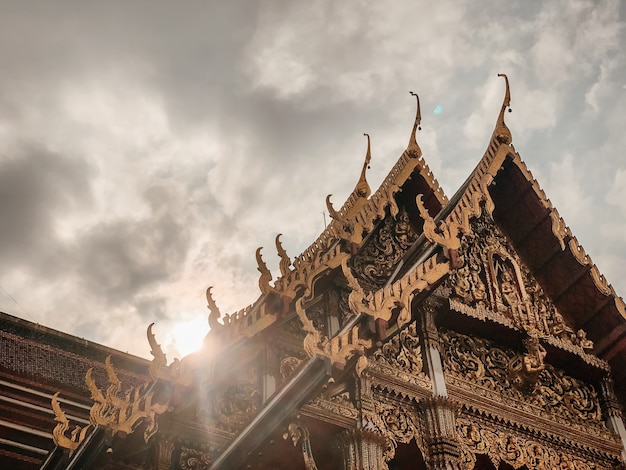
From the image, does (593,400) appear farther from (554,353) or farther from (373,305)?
(373,305)

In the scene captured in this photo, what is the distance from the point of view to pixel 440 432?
23.0 feet

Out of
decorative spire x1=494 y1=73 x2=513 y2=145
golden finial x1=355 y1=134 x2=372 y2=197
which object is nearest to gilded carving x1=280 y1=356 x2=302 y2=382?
golden finial x1=355 y1=134 x2=372 y2=197

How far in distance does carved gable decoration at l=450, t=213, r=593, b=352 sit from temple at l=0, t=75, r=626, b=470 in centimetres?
3

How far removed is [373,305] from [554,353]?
4183mm

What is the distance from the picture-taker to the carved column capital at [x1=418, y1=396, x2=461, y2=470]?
6855 millimetres

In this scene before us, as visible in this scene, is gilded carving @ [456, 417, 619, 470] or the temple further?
gilded carving @ [456, 417, 619, 470]

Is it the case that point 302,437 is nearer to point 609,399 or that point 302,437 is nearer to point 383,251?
point 383,251

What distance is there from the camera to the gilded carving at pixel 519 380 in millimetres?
8039

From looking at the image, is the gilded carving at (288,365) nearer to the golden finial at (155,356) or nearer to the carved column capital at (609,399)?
the golden finial at (155,356)

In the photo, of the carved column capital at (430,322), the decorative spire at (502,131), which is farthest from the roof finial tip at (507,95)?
the carved column capital at (430,322)

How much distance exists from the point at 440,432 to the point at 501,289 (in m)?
2.74

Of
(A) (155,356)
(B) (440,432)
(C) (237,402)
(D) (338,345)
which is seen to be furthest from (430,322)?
(A) (155,356)

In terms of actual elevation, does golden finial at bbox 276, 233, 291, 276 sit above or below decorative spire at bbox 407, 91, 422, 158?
below

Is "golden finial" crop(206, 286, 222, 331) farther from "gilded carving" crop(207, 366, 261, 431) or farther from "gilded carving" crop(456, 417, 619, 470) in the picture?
"gilded carving" crop(456, 417, 619, 470)
